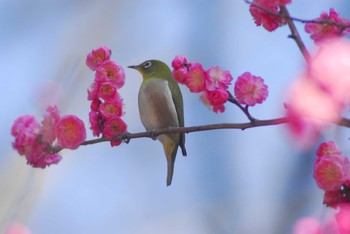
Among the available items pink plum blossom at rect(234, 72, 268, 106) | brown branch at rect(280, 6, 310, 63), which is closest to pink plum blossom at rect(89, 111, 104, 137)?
pink plum blossom at rect(234, 72, 268, 106)

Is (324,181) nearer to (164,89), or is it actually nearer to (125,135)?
(125,135)

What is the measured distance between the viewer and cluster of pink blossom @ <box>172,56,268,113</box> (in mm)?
1191

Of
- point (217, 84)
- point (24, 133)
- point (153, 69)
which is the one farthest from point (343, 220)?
point (153, 69)

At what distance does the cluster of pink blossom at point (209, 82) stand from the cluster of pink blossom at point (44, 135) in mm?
275

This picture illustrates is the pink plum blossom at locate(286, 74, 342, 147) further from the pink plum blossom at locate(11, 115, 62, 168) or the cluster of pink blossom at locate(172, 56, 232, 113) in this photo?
the pink plum blossom at locate(11, 115, 62, 168)

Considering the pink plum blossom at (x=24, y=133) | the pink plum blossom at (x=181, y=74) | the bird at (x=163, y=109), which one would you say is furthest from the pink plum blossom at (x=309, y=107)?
the bird at (x=163, y=109)

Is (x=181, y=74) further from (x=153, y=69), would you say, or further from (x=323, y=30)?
(x=153, y=69)

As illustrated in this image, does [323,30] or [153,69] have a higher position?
[153,69]

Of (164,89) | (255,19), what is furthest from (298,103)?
(164,89)

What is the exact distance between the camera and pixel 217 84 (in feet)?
4.02

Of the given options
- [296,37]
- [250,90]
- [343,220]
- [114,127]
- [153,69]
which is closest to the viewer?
[343,220]

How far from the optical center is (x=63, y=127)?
1227 millimetres

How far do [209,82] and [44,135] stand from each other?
409 millimetres

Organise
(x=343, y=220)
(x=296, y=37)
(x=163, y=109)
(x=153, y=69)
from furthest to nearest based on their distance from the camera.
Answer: (x=153, y=69), (x=163, y=109), (x=296, y=37), (x=343, y=220)
